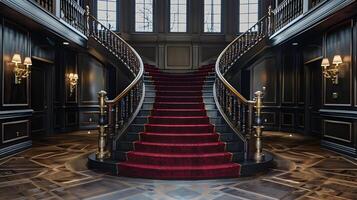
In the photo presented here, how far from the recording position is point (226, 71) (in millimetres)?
8633

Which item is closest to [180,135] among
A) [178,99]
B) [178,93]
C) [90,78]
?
[178,99]

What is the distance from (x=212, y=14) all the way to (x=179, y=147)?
8.43m

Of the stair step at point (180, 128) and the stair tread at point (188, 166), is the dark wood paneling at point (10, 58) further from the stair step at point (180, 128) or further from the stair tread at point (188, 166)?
the stair tread at point (188, 166)

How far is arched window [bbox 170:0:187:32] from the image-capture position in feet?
40.6

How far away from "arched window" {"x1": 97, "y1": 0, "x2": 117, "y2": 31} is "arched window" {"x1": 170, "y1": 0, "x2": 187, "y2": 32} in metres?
2.16

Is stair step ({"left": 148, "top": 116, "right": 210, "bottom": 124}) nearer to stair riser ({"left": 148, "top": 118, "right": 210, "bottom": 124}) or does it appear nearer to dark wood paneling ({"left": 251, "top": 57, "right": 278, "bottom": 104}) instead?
stair riser ({"left": 148, "top": 118, "right": 210, "bottom": 124})

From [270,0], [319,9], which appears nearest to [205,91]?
[319,9]

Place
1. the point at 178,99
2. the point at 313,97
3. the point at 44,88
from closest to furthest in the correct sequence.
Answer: the point at 178,99
the point at 44,88
the point at 313,97

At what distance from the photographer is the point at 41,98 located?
30.6 ft

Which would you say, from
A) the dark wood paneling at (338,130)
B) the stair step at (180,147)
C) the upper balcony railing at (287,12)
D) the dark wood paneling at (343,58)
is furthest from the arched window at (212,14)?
the stair step at (180,147)

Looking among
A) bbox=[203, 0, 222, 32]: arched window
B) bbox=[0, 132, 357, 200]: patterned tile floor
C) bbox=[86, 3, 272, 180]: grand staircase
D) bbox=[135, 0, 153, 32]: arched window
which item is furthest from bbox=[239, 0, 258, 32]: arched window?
bbox=[0, 132, 357, 200]: patterned tile floor

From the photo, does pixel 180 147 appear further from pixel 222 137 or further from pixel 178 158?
pixel 222 137

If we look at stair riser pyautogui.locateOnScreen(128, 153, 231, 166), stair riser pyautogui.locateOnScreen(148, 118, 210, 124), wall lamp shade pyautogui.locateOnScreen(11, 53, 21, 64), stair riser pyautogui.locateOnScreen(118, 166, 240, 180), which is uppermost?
wall lamp shade pyautogui.locateOnScreen(11, 53, 21, 64)

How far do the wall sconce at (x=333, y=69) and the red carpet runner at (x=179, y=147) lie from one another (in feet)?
9.44
